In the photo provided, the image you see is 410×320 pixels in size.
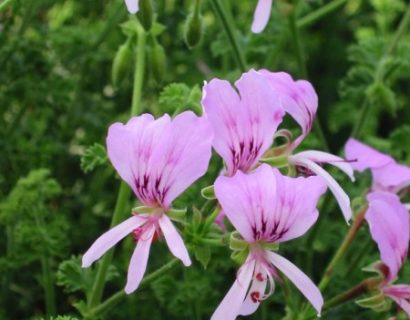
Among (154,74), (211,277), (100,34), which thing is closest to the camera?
(154,74)

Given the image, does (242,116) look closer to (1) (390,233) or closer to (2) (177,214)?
(2) (177,214)

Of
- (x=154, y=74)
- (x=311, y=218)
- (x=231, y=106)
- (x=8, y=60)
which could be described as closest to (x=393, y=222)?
Result: (x=311, y=218)

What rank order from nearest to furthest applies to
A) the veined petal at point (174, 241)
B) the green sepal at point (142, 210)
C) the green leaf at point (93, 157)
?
the veined petal at point (174, 241) → the green sepal at point (142, 210) → the green leaf at point (93, 157)

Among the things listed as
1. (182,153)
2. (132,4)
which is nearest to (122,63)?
(132,4)

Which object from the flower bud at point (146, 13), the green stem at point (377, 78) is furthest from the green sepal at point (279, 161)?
the green stem at point (377, 78)

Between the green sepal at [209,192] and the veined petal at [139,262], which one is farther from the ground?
the green sepal at [209,192]

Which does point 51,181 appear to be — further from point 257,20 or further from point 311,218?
point 311,218

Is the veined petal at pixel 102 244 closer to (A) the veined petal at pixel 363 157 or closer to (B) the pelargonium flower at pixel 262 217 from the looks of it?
(B) the pelargonium flower at pixel 262 217
